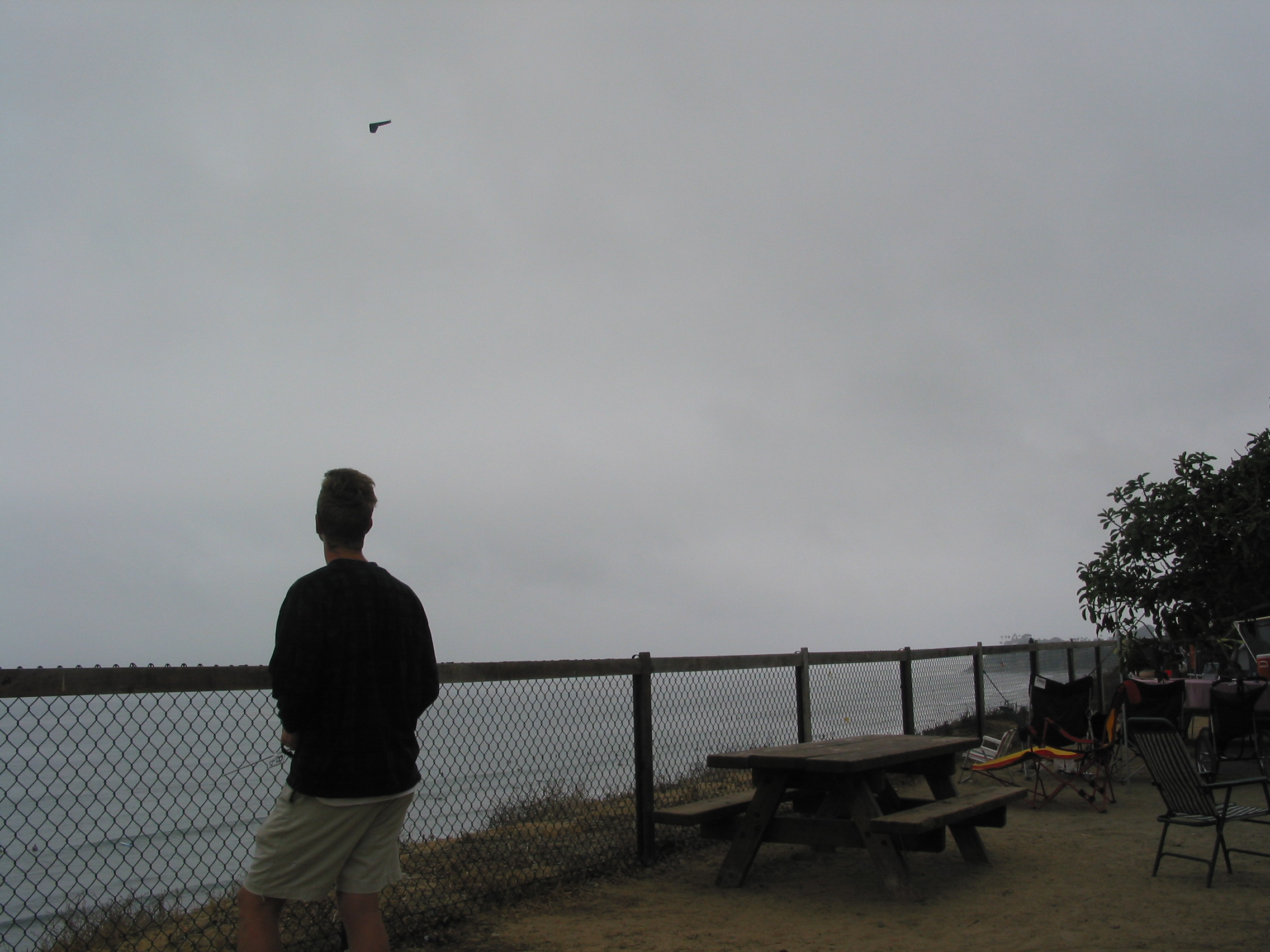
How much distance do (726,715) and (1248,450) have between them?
678 centimetres

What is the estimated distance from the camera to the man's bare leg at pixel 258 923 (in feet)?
9.28

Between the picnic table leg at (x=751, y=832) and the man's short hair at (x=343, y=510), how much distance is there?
→ 3.29 m

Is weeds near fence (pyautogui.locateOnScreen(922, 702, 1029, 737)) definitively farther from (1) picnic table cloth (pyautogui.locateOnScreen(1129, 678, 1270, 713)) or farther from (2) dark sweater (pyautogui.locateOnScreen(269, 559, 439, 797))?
(2) dark sweater (pyautogui.locateOnScreen(269, 559, 439, 797))

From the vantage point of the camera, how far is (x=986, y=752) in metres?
9.97

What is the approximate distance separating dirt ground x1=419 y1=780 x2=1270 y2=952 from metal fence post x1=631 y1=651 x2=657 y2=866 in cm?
17

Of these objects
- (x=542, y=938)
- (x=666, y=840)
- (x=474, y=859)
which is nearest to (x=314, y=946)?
(x=542, y=938)

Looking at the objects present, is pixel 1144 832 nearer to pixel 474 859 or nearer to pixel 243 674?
pixel 474 859

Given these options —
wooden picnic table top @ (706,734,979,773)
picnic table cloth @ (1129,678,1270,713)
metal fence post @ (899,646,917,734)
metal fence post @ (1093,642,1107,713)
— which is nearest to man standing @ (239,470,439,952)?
wooden picnic table top @ (706,734,979,773)

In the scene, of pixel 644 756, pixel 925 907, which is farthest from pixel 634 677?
pixel 925 907

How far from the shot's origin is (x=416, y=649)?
3.12 m

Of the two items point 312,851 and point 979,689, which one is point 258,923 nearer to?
point 312,851

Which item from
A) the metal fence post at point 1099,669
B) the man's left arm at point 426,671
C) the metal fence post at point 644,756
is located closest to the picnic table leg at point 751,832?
the metal fence post at point 644,756

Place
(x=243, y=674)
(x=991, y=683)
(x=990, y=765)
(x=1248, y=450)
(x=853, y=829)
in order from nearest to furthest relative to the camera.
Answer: (x=243, y=674)
(x=853, y=829)
(x=990, y=765)
(x=1248, y=450)
(x=991, y=683)

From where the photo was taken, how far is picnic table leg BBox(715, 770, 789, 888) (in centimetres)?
552
